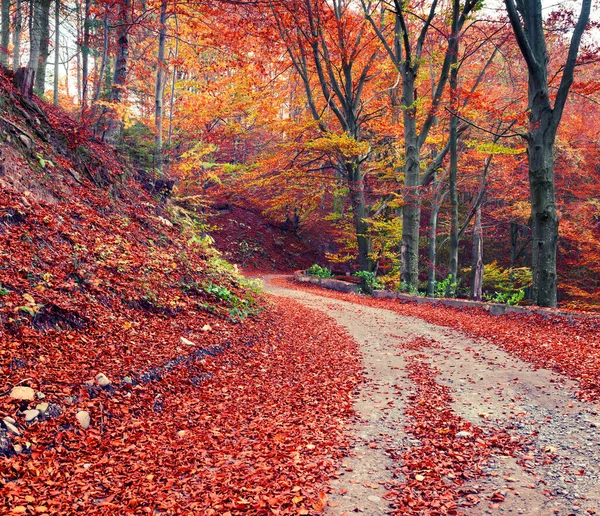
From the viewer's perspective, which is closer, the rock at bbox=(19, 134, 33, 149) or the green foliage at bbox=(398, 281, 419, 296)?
the rock at bbox=(19, 134, 33, 149)

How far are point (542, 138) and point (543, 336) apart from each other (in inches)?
180

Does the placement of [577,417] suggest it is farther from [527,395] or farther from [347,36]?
[347,36]

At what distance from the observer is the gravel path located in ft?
8.98

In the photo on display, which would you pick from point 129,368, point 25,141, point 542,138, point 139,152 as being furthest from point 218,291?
point 542,138

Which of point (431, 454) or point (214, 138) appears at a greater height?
point (214, 138)

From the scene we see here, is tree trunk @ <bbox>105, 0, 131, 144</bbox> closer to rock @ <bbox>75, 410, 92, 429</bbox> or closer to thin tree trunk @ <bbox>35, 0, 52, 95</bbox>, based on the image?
thin tree trunk @ <bbox>35, 0, 52, 95</bbox>

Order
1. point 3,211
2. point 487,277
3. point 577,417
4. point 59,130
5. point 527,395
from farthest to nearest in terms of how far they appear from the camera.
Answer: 1. point 487,277
2. point 59,130
3. point 3,211
4. point 527,395
5. point 577,417

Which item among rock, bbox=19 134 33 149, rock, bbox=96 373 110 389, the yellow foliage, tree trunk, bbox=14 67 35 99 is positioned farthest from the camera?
the yellow foliage

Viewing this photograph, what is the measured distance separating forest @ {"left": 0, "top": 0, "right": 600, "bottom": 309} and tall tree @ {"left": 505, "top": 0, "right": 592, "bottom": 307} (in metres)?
0.03

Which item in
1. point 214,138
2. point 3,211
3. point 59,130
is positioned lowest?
point 3,211

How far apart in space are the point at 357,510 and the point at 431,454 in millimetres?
975

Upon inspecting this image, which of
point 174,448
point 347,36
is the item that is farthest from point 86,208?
point 347,36

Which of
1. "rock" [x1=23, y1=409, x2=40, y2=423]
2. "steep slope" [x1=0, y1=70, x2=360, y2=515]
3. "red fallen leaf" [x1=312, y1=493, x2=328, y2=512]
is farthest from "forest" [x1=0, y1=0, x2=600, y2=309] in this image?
"red fallen leaf" [x1=312, y1=493, x2=328, y2=512]

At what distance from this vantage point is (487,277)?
2056 cm
